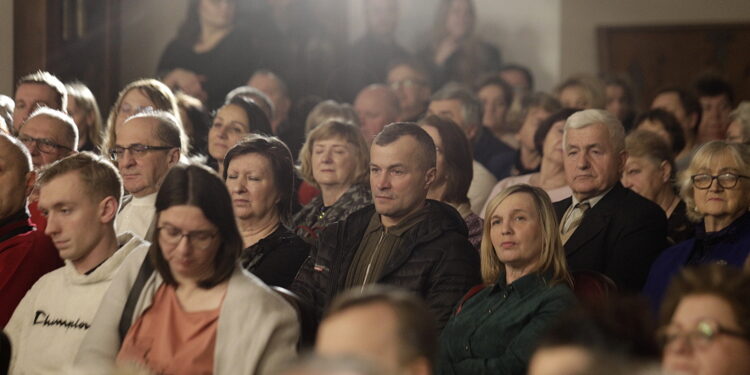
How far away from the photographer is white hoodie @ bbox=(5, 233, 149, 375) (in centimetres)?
369

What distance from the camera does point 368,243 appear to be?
437 cm

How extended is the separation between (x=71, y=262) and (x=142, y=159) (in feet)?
3.10

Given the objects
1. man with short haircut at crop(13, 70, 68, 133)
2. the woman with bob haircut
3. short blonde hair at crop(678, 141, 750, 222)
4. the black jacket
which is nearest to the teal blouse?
the black jacket

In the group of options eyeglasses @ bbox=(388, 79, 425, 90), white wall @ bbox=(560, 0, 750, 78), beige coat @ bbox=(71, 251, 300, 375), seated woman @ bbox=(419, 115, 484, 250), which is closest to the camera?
beige coat @ bbox=(71, 251, 300, 375)

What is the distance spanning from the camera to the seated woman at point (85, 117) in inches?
237

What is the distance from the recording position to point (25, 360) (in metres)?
3.75

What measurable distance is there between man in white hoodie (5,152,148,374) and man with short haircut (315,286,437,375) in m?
1.46

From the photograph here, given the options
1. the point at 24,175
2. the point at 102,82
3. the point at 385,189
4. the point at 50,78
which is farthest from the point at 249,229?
the point at 102,82

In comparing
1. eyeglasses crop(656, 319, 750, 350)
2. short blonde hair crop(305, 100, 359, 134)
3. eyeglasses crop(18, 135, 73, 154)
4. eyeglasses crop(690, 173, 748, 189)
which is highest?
short blonde hair crop(305, 100, 359, 134)

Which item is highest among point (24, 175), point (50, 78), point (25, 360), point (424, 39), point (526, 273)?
point (424, 39)

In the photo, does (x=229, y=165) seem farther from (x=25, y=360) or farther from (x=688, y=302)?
(x=688, y=302)

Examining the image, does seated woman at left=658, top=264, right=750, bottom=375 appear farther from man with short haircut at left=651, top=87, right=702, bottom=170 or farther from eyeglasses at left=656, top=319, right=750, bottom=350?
man with short haircut at left=651, top=87, right=702, bottom=170

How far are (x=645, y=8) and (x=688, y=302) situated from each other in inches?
327

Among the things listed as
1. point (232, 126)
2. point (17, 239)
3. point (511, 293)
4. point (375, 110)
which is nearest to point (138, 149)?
point (17, 239)
